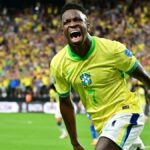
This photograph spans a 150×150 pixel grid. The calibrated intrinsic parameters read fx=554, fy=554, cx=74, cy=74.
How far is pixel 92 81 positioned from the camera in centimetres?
573

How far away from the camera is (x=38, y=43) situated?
1227 inches

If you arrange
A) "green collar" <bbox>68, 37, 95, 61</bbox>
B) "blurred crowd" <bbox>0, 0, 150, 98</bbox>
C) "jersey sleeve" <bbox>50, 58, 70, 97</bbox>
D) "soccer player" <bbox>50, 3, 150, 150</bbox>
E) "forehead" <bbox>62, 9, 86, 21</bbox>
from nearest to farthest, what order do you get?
"forehead" <bbox>62, 9, 86, 21</bbox> < "soccer player" <bbox>50, 3, 150, 150</bbox> < "green collar" <bbox>68, 37, 95, 61</bbox> < "jersey sleeve" <bbox>50, 58, 70, 97</bbox> < "blurred crowd" <bbox>0, 0, 150, 98</bbox>

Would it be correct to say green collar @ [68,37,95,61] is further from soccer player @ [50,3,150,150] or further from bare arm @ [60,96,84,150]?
bare arm @ [60,96,84,150]

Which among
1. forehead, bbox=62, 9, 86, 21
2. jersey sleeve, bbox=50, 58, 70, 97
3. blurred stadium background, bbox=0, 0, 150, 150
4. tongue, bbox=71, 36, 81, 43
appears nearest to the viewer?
tongue, bbox=71, 36, 81, 43

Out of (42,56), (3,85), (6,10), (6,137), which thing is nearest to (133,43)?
(42,56)

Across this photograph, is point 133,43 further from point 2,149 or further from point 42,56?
point 2,149

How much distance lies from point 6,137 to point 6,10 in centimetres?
1996

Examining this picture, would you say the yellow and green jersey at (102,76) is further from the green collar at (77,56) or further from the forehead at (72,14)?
the forehead at (72,14)

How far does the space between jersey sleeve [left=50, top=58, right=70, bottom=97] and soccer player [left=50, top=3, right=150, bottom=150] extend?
5cm

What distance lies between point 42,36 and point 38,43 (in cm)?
92

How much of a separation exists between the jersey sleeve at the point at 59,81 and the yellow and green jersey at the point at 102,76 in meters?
0.07

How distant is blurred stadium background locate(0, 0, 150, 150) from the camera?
26156mm

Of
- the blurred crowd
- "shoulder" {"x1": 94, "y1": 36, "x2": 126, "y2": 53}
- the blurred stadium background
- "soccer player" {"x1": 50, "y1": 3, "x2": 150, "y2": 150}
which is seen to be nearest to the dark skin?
"soccer player" {"x1": 50, "y1": 3, "x2": 150, "y2": 150}

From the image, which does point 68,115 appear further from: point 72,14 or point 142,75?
point 72,14
